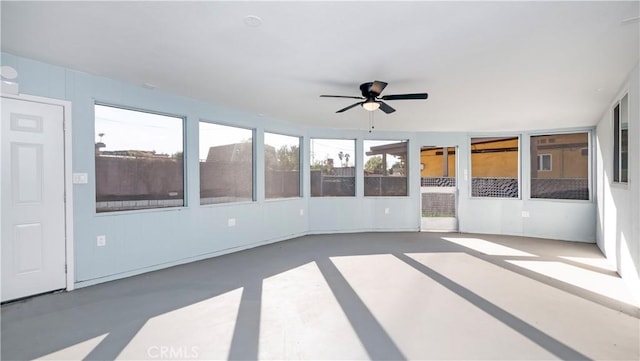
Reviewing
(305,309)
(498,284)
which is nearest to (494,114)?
(498,284)

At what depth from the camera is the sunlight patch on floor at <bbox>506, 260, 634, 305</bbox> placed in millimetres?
3312

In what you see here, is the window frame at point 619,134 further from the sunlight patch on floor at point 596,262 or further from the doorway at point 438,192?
the doorway at point 438,192

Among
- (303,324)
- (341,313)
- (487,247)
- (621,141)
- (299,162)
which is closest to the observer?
(303,324)

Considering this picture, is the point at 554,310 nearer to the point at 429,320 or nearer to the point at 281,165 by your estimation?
the point at 429,320

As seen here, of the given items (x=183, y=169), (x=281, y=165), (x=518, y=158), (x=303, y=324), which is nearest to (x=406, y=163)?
(x=518, y=158)

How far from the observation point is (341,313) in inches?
112

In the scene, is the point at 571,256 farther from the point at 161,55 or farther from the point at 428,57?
the point at 161,55

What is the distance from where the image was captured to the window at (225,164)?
4.78 metres

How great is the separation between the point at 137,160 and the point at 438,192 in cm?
605

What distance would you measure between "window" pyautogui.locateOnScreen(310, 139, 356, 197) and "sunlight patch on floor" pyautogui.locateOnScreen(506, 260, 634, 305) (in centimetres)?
353

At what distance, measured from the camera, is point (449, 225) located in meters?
7.15

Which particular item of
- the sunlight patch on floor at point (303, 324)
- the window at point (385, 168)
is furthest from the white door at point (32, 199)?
the window at point (385, 168)

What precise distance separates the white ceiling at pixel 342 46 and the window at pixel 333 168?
254 centimetres

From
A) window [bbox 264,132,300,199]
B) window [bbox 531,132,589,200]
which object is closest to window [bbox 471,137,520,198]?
window [bbox 531,132,589,200]
